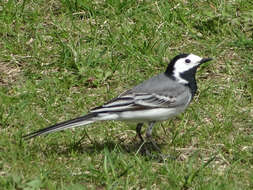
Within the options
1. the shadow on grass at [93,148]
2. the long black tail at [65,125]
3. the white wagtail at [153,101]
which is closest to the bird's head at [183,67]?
the white wagtail at [153,101]

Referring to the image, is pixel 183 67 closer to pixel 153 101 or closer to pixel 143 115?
pixel 153 101

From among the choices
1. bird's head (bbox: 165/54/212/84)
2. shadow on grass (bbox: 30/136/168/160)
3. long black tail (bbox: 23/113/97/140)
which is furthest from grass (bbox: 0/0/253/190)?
bird's head (bbox: 165/54/212/84)

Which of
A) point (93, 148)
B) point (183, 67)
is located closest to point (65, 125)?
point (93, 148)

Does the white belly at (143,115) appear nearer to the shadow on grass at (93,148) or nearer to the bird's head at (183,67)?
the shadow on grass at (93,148)

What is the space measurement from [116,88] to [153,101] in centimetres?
138

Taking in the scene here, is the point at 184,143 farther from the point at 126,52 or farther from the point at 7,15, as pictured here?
the point at 7,15

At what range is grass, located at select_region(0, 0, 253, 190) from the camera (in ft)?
19.7

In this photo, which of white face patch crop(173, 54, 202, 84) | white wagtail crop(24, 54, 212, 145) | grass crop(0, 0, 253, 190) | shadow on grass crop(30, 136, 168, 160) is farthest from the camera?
white face patch crop(173, 54, 202, 84)

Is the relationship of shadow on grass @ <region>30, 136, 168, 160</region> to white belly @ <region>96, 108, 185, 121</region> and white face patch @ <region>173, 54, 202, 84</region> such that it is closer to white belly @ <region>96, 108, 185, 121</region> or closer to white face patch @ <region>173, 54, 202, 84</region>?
white belly @ <region>96, 108, 185, 121</region>

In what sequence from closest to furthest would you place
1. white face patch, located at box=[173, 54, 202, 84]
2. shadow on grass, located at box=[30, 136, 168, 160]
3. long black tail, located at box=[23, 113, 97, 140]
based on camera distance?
long black tail, located at box=[23, 113, 97, 140] → shadow on grass, located at box=[30, 136, 168, 160] → white face patch, located at box=[173, 54, 202, 84]

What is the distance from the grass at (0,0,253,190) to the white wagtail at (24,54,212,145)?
1.16 feet

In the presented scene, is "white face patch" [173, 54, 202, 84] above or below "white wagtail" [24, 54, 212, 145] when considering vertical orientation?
above

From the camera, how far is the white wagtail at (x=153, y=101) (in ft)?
20.6

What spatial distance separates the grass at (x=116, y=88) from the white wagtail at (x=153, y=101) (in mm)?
354
